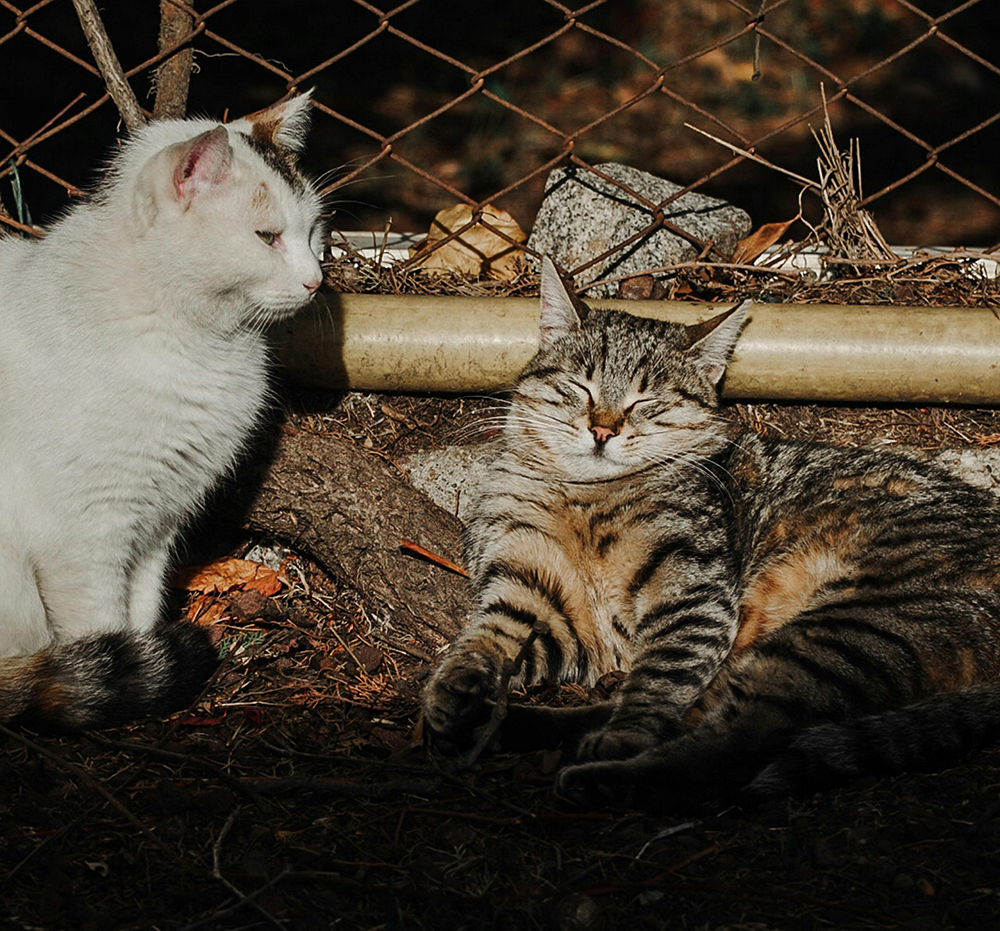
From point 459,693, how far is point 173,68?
2.39 meters

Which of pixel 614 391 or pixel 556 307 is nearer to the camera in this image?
pixel 614 391

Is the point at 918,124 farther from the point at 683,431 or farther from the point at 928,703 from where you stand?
the point at 928,703

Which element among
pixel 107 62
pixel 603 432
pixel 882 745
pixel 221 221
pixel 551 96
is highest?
pixel 107 62

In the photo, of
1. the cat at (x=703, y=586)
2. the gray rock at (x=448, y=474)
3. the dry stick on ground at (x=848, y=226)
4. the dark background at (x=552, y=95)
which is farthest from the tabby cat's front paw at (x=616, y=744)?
the dark background at (x=552, y=95)

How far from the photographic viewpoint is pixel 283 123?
3.11 metres

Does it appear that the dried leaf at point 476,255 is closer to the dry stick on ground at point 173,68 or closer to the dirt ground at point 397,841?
the dry stick on ground at point 173,68

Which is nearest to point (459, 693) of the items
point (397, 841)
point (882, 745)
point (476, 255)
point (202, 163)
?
point (397, 841)

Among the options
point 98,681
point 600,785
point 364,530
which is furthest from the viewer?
point 364,530

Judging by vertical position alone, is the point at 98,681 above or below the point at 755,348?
below

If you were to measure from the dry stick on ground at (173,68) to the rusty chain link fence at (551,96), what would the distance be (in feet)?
5.32

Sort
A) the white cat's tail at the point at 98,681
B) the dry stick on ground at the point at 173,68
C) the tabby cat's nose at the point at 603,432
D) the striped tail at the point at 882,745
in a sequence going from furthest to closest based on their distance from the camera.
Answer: the dry stick on ground at the point at 173,68 → the tabby cat's nose at the point at 603,432 → the white cat's tail at the point at 98,681 → the striped tail at the point at 882,745

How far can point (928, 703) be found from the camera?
2.49 meters

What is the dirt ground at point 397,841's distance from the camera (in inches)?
81.4

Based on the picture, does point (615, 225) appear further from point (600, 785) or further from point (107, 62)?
point (600, 785)
